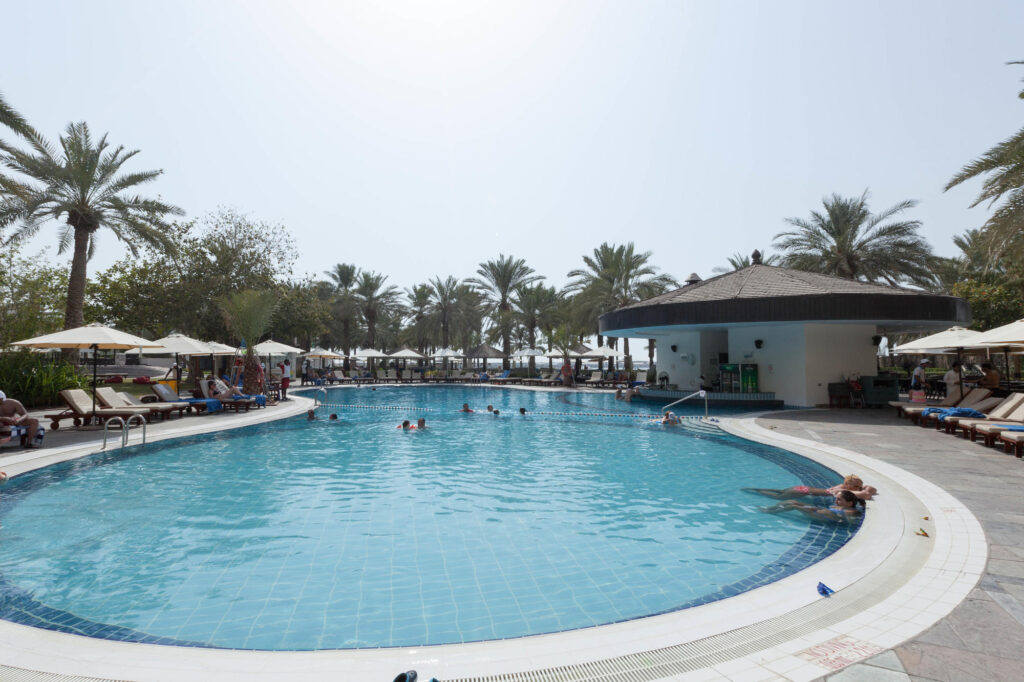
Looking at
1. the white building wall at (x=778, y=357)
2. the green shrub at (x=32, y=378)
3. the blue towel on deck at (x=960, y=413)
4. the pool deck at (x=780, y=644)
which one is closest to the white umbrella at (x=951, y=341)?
the blue towel on deck at (x=960, y=413)

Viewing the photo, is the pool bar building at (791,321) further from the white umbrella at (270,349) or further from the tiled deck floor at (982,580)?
the white umbrella at (270,349)

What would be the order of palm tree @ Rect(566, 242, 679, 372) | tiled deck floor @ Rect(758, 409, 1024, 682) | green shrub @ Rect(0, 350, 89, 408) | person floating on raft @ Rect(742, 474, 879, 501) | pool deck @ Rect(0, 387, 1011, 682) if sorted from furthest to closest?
palm tree @ Rect(566, 242, 679, 372), green shrub @ Rect(0, 350, 89, 408), person floating on raft @ Rect(742, 474, 879, 501), pool deck @ Rect(0, 387, 1011, 682), tiled deck floor @ Rect(758, 409, 1024, 682)

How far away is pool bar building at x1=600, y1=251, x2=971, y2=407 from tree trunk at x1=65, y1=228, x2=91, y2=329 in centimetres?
2123

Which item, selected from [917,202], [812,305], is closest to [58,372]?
[812,305]

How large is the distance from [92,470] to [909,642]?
11.9m

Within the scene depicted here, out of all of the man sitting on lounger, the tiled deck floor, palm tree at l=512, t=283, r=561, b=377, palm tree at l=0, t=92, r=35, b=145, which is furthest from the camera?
palm tree at l=512, t=283, r=561, b=377

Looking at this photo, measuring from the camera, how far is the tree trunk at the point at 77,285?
20.1 meters

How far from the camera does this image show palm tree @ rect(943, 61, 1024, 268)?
1334 cm

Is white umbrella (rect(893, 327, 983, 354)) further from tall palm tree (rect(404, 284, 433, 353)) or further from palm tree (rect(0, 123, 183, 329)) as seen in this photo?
tall palm tree (rect(404, 284, 433, 353))

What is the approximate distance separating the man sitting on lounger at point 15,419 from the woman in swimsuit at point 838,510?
13890 mm

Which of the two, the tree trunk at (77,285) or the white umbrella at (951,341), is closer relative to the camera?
the white umbrella at (951,341)

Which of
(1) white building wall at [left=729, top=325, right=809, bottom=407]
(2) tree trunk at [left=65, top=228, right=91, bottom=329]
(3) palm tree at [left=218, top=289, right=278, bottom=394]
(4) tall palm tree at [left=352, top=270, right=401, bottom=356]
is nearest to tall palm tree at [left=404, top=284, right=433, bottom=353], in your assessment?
(4) tall palm tree at [left=352, top=270, right=401, bottom=356]

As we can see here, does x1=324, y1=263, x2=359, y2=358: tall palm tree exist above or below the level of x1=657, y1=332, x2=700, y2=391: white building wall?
above

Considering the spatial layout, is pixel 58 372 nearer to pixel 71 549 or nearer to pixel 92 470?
pixel 92 470
